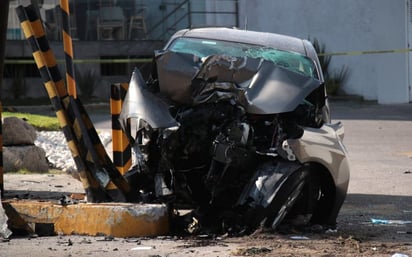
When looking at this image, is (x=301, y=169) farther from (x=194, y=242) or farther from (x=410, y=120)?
(x=410, y=120)

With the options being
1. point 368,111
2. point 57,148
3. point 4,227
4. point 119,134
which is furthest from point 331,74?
point 4,227

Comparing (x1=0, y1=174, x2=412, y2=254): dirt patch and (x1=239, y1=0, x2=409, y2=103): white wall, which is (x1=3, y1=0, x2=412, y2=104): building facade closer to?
(x1=239, y1=0, x2=409, y2=103): white wall

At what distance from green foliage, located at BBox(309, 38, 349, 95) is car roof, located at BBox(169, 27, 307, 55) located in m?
17.6

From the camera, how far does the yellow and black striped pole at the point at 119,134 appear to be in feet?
31.7

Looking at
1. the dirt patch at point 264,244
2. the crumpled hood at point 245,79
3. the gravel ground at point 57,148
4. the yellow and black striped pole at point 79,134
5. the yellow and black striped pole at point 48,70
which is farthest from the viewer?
the gravel ground at point 57,148

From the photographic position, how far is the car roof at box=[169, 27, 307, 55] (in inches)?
354

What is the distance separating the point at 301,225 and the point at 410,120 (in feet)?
43.7

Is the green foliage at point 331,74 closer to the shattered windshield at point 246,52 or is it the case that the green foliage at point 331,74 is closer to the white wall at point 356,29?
the white wall at point 356,29

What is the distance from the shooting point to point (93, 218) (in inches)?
293

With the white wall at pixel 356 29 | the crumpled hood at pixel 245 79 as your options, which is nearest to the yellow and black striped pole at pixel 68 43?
the crumpled hood at pixel 245 79

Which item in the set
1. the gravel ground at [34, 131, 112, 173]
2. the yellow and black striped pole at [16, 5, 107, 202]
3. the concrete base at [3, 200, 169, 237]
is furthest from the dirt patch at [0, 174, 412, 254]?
the gravel ground at [34, 131, 112, 173]

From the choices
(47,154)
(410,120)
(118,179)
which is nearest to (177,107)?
(118,179)

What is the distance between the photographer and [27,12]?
8266 millimetres

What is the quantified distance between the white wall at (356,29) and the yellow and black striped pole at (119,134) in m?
15.7
